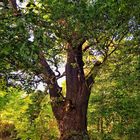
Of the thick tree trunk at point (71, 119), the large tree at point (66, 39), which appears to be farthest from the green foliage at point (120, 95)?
the thick tree trunk at point (71, 119)

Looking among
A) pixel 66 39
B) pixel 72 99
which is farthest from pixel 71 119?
pixel 66 39

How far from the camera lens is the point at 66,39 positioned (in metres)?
10.5

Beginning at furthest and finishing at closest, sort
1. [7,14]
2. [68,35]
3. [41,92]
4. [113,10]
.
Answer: [41,92], [68,35], [113,10], [7,14]

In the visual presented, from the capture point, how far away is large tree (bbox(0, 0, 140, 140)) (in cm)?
631

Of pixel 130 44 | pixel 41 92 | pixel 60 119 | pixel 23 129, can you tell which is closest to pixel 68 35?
pixel 130 44

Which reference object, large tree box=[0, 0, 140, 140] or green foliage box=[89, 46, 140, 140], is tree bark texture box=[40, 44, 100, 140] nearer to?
large tree box=[0, 0, 140, 140]

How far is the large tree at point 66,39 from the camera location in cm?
631

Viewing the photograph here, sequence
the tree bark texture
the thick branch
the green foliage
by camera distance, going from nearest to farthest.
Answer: the thick branch
the tree bark texture
the green foliage

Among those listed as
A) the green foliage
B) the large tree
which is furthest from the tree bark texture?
the green foliage

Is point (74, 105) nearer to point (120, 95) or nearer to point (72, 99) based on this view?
point (72, 99)

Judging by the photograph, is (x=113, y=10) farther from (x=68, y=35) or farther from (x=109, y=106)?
(x=109, y=106)

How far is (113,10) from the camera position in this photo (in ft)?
29.9

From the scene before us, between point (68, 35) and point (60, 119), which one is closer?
point (68, 35)

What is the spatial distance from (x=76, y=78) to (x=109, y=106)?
398 centimetres
